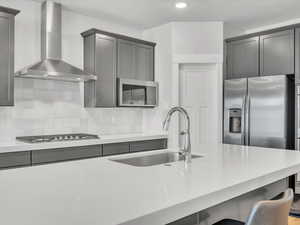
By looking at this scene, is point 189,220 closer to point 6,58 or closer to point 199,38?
point 6,58

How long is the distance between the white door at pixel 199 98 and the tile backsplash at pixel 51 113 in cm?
116

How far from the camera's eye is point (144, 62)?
4.57m

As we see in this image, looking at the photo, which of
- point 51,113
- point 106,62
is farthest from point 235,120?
point 51,113

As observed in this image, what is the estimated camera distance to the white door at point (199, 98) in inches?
179

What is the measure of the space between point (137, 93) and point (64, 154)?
1639 millimetres

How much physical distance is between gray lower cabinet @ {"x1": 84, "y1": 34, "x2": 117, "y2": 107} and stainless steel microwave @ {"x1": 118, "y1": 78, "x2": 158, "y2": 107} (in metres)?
0.12

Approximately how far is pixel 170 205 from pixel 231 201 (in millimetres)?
895

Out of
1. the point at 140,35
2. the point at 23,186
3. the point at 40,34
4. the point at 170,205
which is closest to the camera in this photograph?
the point at 170,205

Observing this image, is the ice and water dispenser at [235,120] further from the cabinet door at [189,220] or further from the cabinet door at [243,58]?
the cabinet door at [189,220]

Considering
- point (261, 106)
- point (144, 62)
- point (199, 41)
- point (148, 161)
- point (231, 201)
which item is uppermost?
point (199, 41)

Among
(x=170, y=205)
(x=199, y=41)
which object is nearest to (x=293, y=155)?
(x=170, y=205)

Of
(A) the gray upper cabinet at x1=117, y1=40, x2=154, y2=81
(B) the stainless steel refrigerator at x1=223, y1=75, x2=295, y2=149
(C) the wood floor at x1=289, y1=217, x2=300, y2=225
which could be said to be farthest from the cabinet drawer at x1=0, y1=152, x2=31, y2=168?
(B) the stainless steel refrigerator at x1=223, y1=75, x2=295, y2=149

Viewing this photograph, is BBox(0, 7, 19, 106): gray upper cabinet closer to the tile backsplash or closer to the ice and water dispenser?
the tile backsplash

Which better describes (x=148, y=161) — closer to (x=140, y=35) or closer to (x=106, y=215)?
(x=106, y=215)
